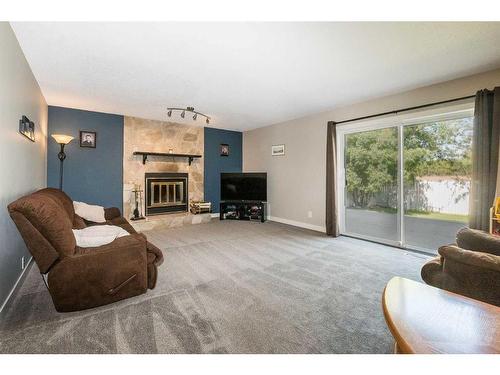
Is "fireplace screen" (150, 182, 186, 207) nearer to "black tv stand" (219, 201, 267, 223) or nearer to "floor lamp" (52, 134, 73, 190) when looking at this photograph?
"black tv stand" (219, 201, 267, 223)

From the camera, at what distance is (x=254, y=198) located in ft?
19.1

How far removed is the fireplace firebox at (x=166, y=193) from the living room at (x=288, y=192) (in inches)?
2.0

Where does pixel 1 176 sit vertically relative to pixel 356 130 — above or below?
below

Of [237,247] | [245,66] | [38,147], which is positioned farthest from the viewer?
[237,247]

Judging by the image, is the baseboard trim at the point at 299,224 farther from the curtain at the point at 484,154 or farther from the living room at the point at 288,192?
the curtain at the point at 484,154

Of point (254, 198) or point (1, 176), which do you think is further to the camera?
point (254, 198)

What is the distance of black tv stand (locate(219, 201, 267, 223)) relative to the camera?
582cm

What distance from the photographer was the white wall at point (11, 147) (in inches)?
73.8

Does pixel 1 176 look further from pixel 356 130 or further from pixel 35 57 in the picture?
pixel 356 130

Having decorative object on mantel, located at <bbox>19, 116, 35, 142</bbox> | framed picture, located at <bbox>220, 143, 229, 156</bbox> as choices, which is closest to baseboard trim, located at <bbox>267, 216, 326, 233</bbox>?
framed picture, located at <bbox>220, 143, 229, 156</bbox>

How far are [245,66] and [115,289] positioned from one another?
8.59 feet
